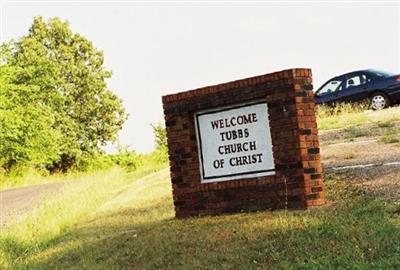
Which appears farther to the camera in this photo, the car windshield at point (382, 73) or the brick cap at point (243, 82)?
the car windshield at point (382, 73)

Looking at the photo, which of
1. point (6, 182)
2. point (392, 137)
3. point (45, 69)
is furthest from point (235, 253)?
point (45, 69)

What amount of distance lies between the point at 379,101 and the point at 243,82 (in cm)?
1549

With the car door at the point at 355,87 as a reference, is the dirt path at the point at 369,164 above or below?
below

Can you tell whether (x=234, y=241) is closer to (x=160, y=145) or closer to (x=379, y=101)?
(x=379, y=101)

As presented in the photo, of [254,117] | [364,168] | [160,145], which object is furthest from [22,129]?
[254,117]

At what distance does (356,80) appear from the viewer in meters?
24.6

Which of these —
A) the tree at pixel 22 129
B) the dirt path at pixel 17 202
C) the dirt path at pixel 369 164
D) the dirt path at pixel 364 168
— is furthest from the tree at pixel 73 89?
the dirt path at pixel 369 164

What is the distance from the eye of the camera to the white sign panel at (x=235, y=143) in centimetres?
956

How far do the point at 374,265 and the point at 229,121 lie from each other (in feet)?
13.2

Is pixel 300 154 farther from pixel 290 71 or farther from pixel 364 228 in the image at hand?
pixel 364 228

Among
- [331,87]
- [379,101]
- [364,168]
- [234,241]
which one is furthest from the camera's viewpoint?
[331,87]

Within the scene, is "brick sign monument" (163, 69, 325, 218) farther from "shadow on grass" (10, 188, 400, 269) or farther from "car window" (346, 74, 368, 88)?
"car window" (346, 74, 368, 88)

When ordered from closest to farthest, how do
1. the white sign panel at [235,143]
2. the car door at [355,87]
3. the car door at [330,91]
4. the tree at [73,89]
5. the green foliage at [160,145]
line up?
the white sign panel at [235,143] → the car door at [355,87] → the car door at [330,91] → the green foliage at [160,145] → the tree at [73,89]

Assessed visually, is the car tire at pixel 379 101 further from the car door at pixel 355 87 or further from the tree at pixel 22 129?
the tree at pixel 22 129
